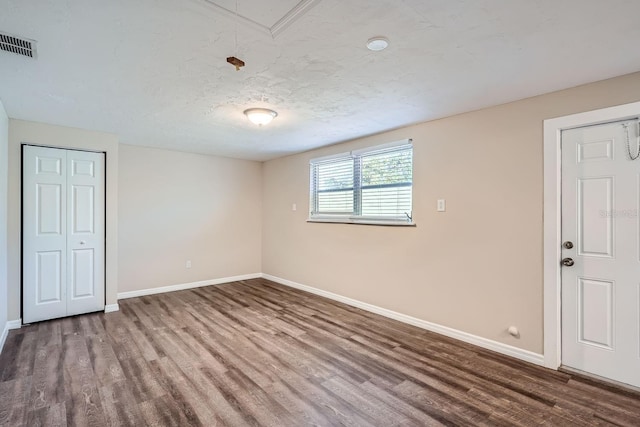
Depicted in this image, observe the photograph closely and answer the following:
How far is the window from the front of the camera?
12.5ft

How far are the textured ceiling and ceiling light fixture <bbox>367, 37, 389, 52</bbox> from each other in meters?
0.05

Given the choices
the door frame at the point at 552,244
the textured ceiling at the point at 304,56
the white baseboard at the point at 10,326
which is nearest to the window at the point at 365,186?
the textured ceiling at the point at 304,56

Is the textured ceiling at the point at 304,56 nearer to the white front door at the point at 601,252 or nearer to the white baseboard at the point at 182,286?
the white front door at the point at 601,252

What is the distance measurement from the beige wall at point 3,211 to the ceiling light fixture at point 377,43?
359cm

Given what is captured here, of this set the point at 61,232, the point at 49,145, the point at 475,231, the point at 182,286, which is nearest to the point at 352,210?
the point at 475,231

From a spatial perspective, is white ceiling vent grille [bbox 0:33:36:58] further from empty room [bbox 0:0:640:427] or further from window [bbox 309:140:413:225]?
window [bbox 309:140:413:225]

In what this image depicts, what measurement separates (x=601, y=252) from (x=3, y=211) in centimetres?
563

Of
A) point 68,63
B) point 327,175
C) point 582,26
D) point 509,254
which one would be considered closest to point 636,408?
point 509,254

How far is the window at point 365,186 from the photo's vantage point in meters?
3.81

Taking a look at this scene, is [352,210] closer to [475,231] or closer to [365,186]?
[365,186]

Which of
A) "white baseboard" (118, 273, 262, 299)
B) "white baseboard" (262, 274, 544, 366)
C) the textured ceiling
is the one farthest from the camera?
"white baseboard" (118, 273, 262, 299)

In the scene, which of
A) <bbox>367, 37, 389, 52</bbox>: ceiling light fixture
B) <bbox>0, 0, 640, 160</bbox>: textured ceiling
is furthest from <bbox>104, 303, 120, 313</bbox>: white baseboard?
<bbox>367, 37, 389, 52</bbox>: ceiling light fixture

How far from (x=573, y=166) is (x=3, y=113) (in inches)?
214

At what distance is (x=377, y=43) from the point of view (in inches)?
74.9
